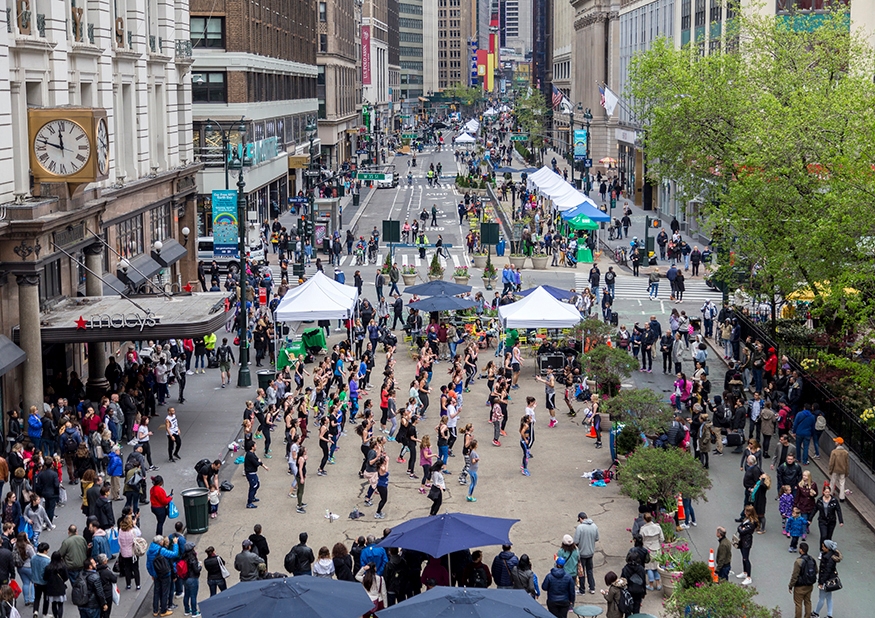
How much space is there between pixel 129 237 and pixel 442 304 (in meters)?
11.3

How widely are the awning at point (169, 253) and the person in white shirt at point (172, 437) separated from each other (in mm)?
16755

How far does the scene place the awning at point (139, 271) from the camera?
39406 millimetres

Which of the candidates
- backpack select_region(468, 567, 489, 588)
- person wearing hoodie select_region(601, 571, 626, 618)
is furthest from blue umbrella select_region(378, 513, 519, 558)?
person wearing hoodie select_region(601, 571, 626, 618)

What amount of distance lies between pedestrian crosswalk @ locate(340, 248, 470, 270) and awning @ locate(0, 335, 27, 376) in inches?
1394

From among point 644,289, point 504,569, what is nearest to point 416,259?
point 644,289

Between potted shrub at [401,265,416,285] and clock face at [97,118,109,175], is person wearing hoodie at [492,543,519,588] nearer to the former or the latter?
clock face at [97,118,109,175]

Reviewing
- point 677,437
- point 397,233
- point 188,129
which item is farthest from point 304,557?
point 397,233

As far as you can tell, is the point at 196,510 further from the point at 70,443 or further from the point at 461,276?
the point at 461,276

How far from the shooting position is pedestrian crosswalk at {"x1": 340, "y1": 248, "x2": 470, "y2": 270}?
6406cm

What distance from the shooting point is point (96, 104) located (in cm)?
3709

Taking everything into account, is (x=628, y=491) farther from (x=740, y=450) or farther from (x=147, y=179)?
(x=147, y=179)

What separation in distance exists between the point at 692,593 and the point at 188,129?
38898mm

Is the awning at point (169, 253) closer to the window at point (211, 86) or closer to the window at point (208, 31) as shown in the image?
the window at point (211, 86)

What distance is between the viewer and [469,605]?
15352 millimetres
